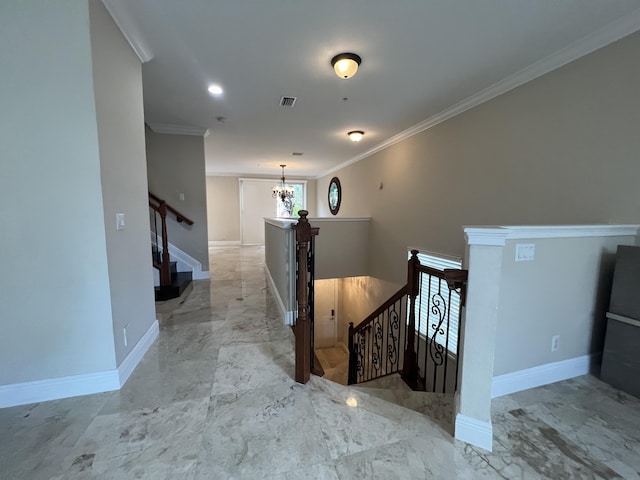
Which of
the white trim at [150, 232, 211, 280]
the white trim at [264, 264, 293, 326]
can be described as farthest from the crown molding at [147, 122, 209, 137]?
the white trim at [264, 264, 293, 326]

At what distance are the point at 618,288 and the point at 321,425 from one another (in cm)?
227

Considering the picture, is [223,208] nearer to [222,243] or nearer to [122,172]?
[222,243]

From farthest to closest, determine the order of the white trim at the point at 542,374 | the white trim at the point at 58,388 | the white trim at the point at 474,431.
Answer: the white trim at the point at 542,374
the white trim at the point at 58,388
the white trim at the point at 474,431

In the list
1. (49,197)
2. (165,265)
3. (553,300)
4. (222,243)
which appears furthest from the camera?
(222,243)

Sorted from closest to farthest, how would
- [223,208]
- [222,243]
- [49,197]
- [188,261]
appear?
[49,197]
[188,261]
[223,208]
[222,243]

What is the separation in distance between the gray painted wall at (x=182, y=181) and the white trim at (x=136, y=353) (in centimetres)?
235

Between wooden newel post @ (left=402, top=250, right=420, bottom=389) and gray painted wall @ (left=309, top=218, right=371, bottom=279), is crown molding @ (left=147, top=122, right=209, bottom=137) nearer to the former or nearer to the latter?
gray painted wall @ (left=309, top=218, right=371, bottom=279)

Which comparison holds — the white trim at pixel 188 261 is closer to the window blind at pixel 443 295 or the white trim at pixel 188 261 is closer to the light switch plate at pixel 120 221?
the light switch plate at pixel 120 221

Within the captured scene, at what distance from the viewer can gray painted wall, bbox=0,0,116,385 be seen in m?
1.53

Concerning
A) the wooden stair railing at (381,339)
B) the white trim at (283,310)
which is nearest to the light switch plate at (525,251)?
the wooden stair railing at (381,339)

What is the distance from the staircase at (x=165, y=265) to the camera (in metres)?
3.74

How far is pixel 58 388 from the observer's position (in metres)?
1.75

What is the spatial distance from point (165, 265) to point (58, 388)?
2.14 metres

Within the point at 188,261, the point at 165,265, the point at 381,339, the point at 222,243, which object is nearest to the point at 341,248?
the point at 381,339
